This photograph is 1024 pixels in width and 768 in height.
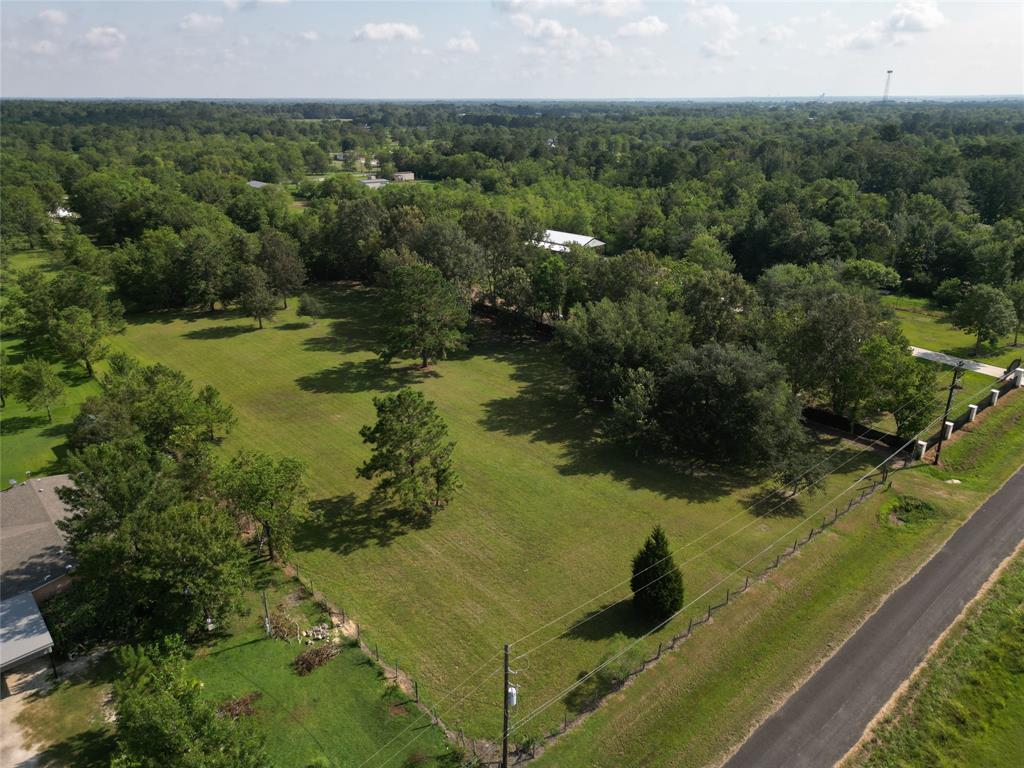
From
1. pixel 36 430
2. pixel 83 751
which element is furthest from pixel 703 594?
pixel 36 430

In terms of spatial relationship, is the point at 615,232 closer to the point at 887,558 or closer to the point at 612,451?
the point at 612,451

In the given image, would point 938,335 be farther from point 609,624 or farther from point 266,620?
point 266,620

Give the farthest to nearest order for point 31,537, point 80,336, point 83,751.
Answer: point 80,336, point 31,537, point 83,751

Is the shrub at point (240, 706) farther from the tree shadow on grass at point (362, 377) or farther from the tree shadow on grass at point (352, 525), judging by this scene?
the tree shadow on grass at point (362, 377)

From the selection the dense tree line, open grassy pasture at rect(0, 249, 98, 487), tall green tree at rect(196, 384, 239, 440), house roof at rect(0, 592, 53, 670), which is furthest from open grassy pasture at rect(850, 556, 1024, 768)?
open grassy pasture at rect(0, 249, 98, 487)

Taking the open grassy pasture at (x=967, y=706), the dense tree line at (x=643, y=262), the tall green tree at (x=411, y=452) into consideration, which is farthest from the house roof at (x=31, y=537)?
the open grassy pasture at (x=967, y=706)
